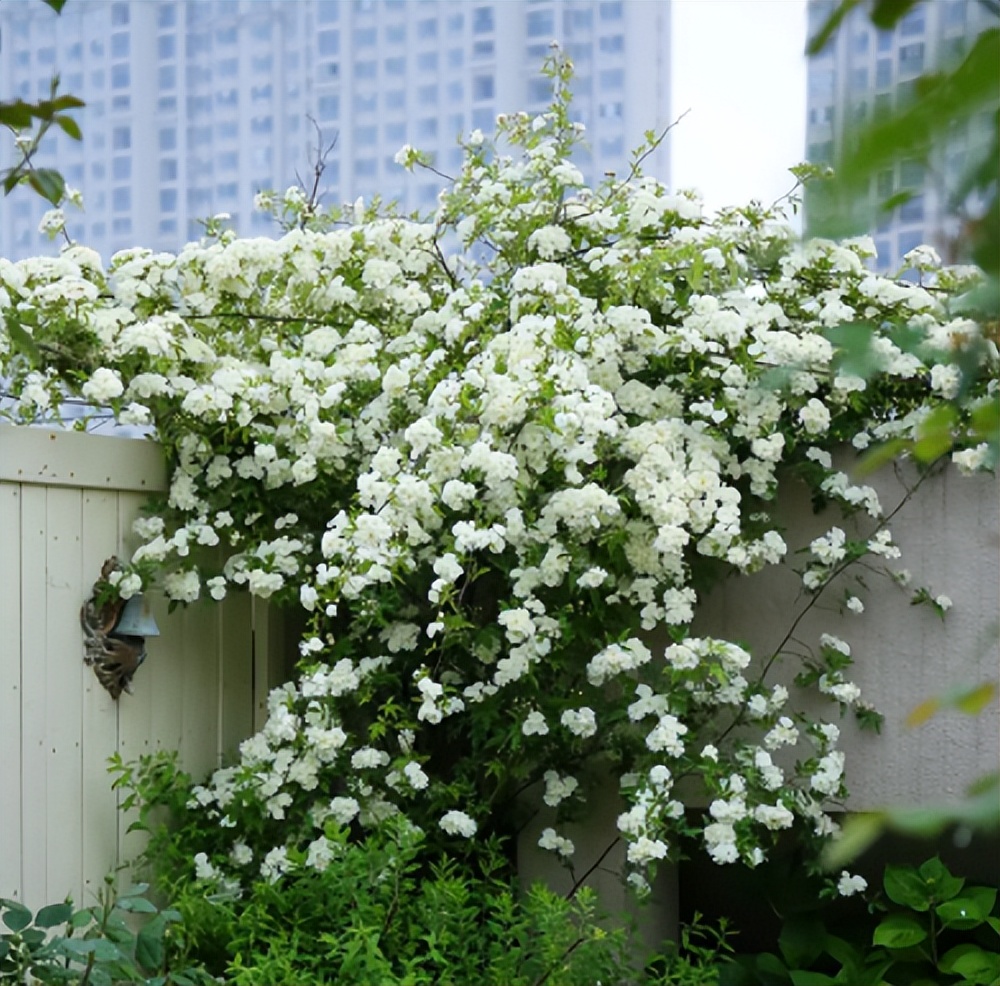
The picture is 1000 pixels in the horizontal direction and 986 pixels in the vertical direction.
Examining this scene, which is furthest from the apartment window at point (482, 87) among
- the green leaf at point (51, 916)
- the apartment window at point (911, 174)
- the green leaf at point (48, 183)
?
the apartment window at point (911, 174)

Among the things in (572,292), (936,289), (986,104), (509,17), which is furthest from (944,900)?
(509,17)

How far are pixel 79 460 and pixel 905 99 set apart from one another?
2772 millimetres

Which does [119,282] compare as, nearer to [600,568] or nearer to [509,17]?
[600,568]

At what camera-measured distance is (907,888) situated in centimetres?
299

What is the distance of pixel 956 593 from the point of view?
10.1 feet

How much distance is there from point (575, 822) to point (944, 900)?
0.83m

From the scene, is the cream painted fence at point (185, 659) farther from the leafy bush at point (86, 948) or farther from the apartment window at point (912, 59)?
the apartment window at point (912, 59)

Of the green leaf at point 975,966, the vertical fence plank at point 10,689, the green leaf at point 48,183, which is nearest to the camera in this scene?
the green leaf at point 48,183

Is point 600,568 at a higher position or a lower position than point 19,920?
higher

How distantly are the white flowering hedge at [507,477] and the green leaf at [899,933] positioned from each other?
0.23m

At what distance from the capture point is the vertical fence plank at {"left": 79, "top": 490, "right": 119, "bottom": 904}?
2.93 m

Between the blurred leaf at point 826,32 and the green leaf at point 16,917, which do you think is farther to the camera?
the green leaf at point 16,917

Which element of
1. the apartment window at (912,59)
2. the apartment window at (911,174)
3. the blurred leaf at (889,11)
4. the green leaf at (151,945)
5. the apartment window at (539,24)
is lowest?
the green leaf at (151,945)

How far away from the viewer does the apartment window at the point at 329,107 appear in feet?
16.6
